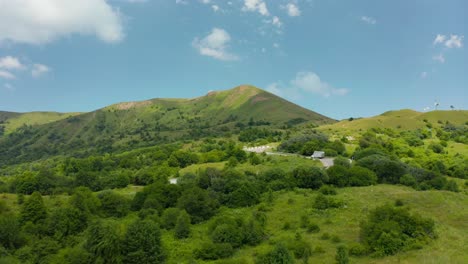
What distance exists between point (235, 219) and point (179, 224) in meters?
8.22

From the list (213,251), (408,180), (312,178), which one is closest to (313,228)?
(213,251)

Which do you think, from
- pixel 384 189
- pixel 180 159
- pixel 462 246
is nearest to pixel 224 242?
pixel 462 246

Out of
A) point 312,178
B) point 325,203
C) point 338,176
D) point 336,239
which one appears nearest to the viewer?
point 336,239

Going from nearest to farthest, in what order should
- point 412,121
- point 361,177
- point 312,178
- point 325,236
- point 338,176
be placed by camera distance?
1. point 325,236
2. point 312,178
3. point 338,176
4. point 361,177
5. point 412,121

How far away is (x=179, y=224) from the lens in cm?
5019

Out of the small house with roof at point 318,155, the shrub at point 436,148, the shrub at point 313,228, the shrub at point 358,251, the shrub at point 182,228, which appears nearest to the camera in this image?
the shrub at point 358,251

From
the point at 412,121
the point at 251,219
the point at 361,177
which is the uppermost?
the point at 412,121

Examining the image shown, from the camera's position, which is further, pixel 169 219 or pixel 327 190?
pixel 327 190

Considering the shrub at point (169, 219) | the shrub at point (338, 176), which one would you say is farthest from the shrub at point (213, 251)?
the shrub at point (338, 176)

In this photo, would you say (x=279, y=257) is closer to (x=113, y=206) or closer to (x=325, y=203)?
(x=325, y=203)

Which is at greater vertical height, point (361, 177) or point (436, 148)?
point (436, 148)

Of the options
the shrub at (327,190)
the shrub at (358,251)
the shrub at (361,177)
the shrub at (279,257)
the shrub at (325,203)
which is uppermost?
the shrub at (361,177)

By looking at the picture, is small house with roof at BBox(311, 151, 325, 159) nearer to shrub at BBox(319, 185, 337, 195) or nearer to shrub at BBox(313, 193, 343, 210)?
shrub at BBox(319, 185, 337, 195)

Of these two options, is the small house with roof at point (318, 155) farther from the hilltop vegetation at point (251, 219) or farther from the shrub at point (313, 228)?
the shrub at point (313, 228)
